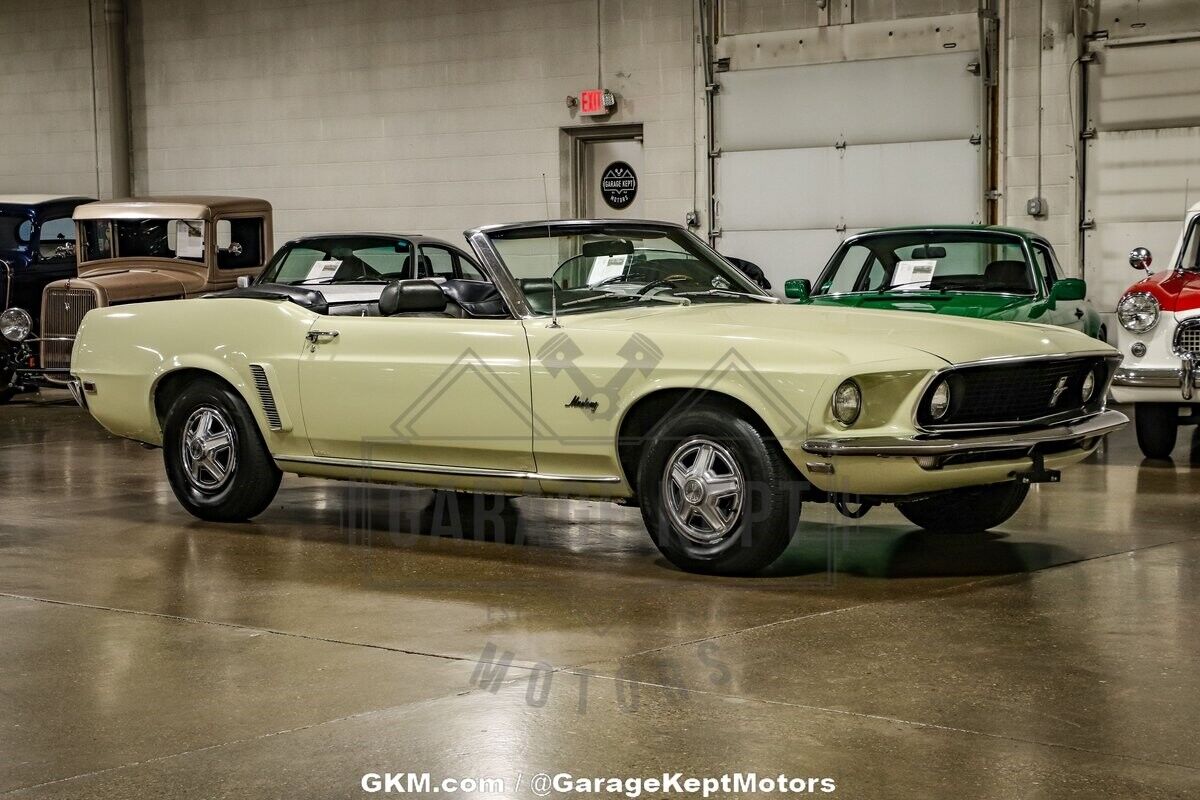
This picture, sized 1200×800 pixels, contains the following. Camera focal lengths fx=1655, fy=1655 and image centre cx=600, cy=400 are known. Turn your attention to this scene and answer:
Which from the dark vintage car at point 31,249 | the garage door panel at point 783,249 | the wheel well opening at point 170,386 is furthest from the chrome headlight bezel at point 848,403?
the dark vintage car at point 31,249

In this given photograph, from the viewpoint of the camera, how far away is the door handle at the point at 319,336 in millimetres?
7262

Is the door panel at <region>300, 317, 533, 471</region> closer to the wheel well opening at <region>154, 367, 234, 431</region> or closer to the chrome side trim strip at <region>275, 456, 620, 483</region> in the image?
the chrome side trim strip at <region>275, 456, 620, 483</region>

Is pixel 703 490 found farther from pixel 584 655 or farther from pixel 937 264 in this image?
pixel 937 264

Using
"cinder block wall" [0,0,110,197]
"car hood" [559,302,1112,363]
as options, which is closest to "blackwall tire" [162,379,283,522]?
"car hood" [559,302,1112,363]

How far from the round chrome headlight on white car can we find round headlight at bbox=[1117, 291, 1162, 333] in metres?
4.51

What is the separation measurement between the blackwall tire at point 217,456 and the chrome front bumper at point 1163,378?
486cm

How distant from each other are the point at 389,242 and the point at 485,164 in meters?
5.09

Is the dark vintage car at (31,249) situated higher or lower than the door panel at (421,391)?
higher

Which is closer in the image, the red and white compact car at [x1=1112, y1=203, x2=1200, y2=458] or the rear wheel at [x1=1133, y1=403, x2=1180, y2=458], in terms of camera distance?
the red and white compact car at [x1=1112, y1=203, x2=1200, y2=458]

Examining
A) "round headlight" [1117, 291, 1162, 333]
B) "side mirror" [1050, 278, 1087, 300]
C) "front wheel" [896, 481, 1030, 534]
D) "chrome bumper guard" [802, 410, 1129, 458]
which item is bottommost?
"front wheel" [896, 481, 1030, 534]

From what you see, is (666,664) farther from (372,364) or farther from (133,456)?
(133,456)

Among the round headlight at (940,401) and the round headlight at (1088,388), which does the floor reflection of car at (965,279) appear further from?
the round headlight at (940,401)

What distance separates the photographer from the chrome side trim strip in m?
6.54

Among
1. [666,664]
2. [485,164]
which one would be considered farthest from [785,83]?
[666,664]
